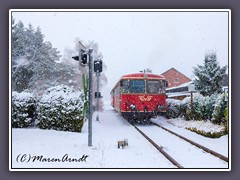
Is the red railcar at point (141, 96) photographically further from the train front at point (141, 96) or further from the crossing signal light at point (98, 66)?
the crossing signal light at point (98, 66)

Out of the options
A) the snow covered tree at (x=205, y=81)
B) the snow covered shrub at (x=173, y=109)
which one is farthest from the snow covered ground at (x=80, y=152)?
the snow covered shrub at (x=173, y=109)

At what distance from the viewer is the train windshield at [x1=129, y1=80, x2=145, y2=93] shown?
15.3 m

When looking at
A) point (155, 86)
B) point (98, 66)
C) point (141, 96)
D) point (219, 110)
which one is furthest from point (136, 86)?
point (98, 66)

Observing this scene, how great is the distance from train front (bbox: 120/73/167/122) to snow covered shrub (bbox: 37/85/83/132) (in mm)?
3808

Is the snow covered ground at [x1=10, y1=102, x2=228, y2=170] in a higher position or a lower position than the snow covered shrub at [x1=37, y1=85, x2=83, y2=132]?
lower

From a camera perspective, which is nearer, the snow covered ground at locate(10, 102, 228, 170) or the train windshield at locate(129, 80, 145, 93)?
the snow covered ground at locate(10, 102, 228, 170)

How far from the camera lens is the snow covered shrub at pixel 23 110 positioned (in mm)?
11406

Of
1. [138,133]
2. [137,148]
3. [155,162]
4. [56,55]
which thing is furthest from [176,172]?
[56,55]

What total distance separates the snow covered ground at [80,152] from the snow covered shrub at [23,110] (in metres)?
0.96

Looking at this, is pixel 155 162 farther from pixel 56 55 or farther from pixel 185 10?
pixel 56 55

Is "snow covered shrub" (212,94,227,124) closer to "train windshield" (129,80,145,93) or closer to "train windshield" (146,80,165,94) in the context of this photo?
"train windshield" (146,80,165,94)

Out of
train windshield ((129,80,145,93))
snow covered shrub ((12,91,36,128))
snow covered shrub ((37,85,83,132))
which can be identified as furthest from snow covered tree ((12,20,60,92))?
train windshield ((129,80,145,93))

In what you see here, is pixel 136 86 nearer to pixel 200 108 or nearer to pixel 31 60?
Answer: pixel 200 108

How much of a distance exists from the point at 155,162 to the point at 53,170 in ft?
7.98
